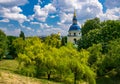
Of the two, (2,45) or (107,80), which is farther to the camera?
(2,45)

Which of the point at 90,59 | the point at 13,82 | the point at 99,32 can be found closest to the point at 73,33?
the point at 99,32

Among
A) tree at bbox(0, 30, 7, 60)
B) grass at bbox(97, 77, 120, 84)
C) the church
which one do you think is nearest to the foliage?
grass at bbox(97, 77, 120, 84)

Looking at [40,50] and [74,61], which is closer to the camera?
[74,61]

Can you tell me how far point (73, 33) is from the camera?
352ft

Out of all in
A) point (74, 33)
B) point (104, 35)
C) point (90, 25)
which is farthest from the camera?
point (74, 33)

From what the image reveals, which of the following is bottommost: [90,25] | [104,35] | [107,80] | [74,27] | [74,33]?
[107,80]

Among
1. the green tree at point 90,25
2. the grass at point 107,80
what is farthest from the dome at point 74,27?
the grass at point 107,80

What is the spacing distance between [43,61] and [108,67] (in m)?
13.1

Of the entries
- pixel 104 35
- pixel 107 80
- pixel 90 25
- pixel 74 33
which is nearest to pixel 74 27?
pixel 74 33

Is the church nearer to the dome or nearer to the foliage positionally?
the dome

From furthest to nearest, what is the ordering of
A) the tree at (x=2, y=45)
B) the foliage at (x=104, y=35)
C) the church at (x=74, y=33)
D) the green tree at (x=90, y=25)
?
1. the church at (x=74, y=33)
2. the green tree at (x=90, y=25)
3. the tree at (x=2, y=45)
4. the foliage at (x=104, y=35)

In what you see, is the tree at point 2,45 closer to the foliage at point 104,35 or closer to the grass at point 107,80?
the foliage at point 104,35

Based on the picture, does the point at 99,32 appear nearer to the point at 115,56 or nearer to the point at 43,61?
the point at 115,56

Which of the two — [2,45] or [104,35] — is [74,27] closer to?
[2,45]
